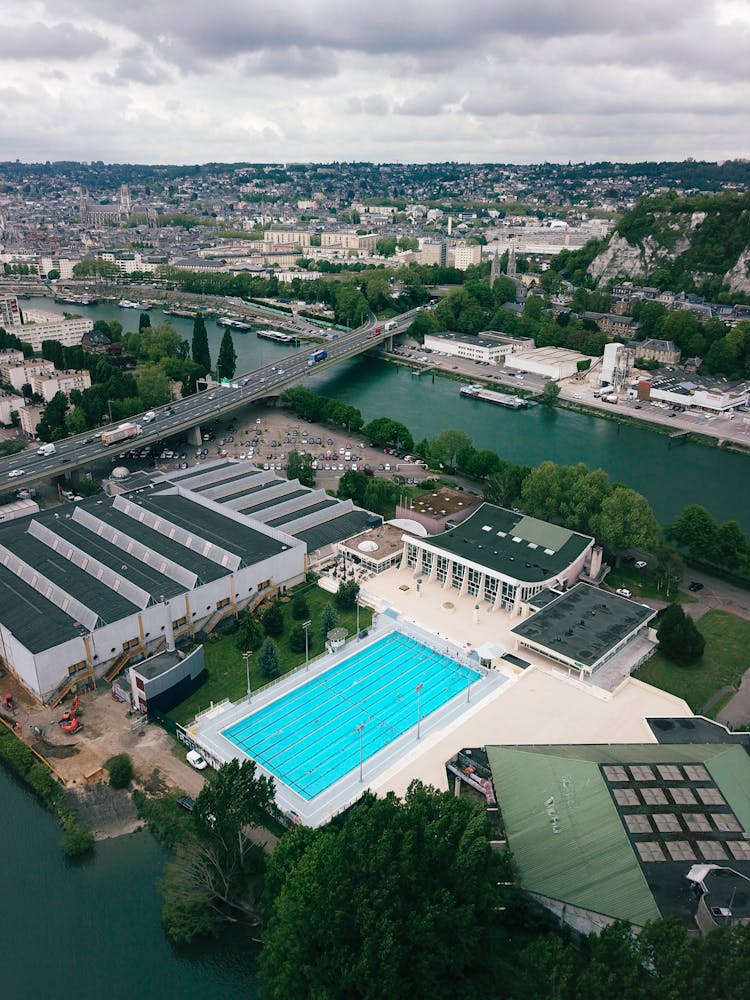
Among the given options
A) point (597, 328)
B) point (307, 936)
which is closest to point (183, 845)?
point (307, 936)

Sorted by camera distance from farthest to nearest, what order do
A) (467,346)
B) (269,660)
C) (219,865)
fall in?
(467,346) → (269,660) → (219,865)

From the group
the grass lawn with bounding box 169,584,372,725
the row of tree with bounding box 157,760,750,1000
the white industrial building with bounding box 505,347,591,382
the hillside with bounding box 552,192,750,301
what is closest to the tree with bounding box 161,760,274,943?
the row of tree with bounding box 157,760,750,1000

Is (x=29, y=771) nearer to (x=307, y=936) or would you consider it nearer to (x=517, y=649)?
(x=307, y=936)

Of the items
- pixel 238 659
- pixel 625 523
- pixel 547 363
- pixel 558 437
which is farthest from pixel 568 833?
pixel 547 363

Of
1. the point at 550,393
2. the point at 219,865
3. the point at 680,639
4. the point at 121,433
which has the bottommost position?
the point at 550,393

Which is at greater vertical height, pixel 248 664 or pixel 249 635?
pixel 249 635

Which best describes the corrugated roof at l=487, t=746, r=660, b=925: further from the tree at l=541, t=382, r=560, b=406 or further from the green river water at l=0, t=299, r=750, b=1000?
the tree at l=541, t=382, r=560, b=406

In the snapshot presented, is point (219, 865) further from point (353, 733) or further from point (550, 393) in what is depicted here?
point (550, 393)
